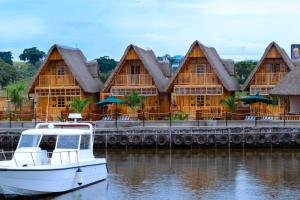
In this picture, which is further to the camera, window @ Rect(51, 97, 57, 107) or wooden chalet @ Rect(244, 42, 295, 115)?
window @ Rect(51, 97, 57, 107)

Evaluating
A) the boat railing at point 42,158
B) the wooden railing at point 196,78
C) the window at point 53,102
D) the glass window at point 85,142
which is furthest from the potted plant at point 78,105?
the boat railing at point 42,158

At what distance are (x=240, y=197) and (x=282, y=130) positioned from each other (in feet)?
65.5

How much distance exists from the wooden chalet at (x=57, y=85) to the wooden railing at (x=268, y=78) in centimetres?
1447

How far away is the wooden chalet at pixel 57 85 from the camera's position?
66.4m

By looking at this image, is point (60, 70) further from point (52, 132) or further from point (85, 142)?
point (52, 132)

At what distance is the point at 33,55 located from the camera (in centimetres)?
13025

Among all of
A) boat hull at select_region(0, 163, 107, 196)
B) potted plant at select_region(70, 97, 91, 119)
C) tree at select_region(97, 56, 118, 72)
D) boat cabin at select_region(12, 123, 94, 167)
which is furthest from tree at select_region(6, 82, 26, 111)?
tree at select_region(97, 56, 118, 72)

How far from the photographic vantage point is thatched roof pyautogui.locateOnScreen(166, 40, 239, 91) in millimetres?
63562

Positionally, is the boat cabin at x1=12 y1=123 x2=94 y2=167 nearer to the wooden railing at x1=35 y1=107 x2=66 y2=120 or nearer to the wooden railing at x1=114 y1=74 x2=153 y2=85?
the wooden railing at x1=35 y1=107 x2=66 y2=120

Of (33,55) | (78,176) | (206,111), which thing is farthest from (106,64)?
(78,176)

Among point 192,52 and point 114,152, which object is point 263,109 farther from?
point 114,152

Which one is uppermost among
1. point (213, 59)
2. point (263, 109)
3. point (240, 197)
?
point (213, 59)

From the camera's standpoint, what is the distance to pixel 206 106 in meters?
64.6

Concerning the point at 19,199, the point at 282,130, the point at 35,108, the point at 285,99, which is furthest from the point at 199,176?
the point at 35,108
